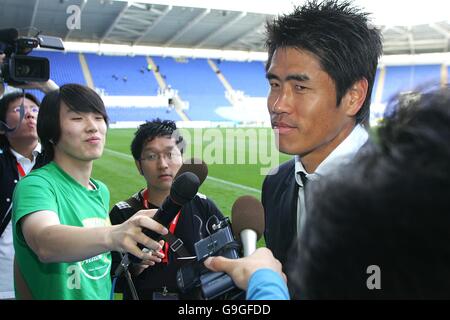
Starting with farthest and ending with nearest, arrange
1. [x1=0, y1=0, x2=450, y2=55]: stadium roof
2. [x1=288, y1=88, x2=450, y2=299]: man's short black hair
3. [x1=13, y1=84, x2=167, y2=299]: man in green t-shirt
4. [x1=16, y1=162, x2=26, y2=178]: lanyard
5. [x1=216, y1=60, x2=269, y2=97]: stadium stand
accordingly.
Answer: [x1=216, y1=60, x2=269, y2=97]: stadium stand
[x1=0, y1=0, x2=450, y2=55]: stadium roof
[x1=16, y1=162, x2=26, y2=178]: lanyard
[x1=13, y1=84, x2=167, y2=299]: man in green t-shirt
[x1=288, y1=88, x2=450, y2=299]: man's short black hair

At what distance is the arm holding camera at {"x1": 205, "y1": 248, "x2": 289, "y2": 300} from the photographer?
0.69 m

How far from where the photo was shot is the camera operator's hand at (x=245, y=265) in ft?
2.44

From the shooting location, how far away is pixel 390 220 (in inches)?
19.4

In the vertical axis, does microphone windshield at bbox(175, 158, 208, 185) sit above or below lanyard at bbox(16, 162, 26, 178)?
above

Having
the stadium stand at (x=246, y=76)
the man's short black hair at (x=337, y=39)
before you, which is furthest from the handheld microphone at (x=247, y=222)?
the stadium stand at (x=246, y=76)

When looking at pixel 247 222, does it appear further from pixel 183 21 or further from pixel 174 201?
pixel 183 21

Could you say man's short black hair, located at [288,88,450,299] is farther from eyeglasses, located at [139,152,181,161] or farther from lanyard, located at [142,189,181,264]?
eyeglasses, located at [139,152,181,161]

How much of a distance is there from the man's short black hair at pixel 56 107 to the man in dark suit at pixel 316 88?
60cm

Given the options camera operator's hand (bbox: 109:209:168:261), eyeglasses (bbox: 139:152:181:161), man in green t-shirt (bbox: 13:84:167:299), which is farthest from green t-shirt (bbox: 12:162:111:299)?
eyeglasses (bbox: 139:152:181:161)

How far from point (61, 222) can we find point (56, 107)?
387 mm

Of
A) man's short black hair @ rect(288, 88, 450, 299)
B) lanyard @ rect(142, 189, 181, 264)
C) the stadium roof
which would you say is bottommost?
lanyard @ rect(142, 189, 181, 264)

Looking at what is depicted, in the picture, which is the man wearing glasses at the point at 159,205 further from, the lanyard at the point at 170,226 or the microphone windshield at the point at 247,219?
the microphone windshield at the point at 247,219

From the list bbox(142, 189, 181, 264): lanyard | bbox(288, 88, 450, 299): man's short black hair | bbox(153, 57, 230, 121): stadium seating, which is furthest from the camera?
bbox(153, 57, 230, 121): stadium seating

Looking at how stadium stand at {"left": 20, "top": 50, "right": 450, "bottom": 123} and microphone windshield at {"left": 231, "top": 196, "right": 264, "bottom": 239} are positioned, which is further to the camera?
stadium stand at {"left": 20, "top": 50, "right": 450, "bottom": 123}
